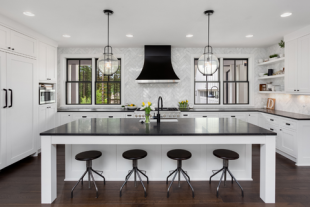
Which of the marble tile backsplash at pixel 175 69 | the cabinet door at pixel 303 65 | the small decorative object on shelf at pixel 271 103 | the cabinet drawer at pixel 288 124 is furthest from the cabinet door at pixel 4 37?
the small decorative object on shelf at pixel 271 103

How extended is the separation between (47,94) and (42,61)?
78 centimetres

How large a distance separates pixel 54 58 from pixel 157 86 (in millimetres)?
2845

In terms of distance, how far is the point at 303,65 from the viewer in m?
3.83

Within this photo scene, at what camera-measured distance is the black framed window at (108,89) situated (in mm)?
5754

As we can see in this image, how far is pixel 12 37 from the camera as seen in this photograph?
11.3 ft

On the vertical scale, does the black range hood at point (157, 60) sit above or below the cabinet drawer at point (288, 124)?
above

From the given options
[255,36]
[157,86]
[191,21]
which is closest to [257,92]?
[255,36]

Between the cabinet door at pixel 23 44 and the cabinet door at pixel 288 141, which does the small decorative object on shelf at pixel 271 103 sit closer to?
the cabinet door at pixel 288 141

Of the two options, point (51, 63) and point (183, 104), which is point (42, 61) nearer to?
point (51, 63)

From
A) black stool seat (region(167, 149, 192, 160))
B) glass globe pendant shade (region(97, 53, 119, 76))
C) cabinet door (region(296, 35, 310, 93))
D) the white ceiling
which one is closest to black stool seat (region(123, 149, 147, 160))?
black stool seat (region(167, 149, 192, 160))

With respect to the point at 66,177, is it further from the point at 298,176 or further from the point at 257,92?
the point at 257,92

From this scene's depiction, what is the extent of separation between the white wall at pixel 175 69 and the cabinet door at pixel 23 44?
1.55 m

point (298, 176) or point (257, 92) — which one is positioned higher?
point (257, 92)

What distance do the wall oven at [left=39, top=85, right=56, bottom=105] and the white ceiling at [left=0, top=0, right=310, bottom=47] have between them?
3.99 ft
